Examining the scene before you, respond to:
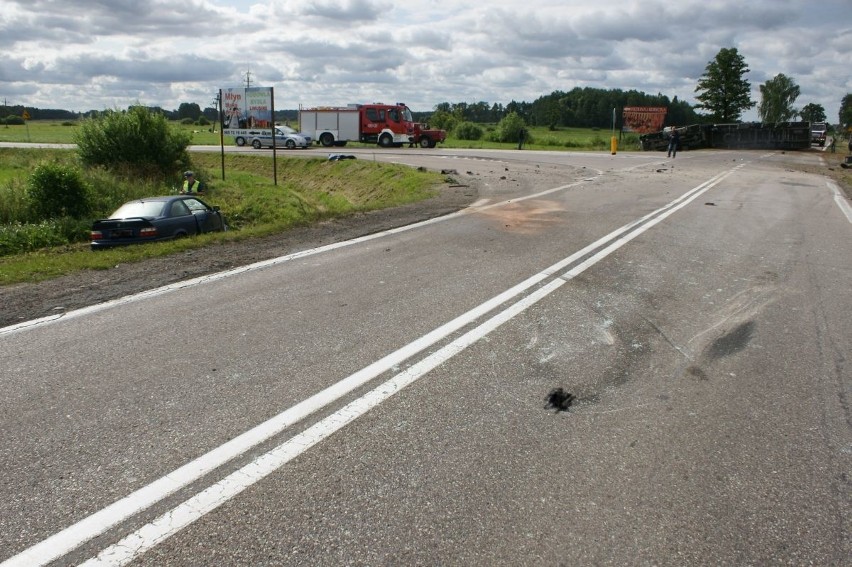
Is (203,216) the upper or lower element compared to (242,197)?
upper

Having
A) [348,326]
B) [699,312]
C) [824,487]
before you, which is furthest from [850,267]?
[348,326]

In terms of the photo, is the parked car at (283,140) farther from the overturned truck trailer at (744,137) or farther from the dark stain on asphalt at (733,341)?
the dark stain on asphalt at (733,341)

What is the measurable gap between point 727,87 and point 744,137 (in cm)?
3892

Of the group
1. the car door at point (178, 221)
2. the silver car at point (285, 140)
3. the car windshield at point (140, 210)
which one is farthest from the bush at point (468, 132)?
the car windshield at point (140, 210)

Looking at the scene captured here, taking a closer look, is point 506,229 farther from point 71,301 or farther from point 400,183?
point 400,183

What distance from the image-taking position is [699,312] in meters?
6.27

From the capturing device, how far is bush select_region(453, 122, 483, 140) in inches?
2685

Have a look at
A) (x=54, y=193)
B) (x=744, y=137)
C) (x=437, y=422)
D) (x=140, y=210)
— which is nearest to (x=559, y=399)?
(x=437, y=422)

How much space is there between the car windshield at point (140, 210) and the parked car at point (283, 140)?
106 feet

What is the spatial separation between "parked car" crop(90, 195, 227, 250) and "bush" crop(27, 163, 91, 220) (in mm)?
6186

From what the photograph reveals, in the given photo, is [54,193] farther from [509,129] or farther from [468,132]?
[468,132]

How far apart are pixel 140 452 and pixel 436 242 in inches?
261

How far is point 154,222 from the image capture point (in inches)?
467

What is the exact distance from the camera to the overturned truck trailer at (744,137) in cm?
4359
